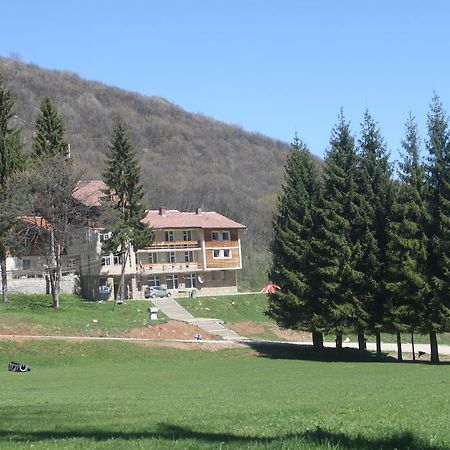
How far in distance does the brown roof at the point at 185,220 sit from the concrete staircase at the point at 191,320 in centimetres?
1359

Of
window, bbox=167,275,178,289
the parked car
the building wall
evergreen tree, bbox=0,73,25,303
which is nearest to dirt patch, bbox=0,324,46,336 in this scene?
evergreen tree, bbox=0,73,25,303

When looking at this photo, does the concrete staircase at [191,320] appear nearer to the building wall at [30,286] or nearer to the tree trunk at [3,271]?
the building wall at [30,286]

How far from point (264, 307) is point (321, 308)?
84.4 ft

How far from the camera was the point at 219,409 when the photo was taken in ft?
49.8

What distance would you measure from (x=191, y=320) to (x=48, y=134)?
68.0 feet

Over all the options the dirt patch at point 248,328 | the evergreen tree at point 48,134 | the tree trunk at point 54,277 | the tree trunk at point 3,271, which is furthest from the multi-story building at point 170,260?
the tree trunk at point 3,271

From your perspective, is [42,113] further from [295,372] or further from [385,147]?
[295,372]

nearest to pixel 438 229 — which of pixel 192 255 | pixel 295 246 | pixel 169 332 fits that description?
pixel 295 246

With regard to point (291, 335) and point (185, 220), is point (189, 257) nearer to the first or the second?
point (185, 220)

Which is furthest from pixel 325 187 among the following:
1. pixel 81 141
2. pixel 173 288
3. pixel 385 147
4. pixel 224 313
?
pixel 81 141

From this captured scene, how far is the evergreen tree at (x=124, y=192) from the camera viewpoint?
6431cm

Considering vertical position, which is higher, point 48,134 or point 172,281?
point 48,134

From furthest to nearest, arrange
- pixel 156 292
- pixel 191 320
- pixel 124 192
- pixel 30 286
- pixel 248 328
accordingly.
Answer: pixel 156 292, pixel 30 286, pixel 124 192, pixel 248 328, pixel 191 320

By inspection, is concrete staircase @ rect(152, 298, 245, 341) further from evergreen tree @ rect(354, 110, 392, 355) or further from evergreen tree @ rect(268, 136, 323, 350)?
evergreen tree @ rect(354, 110, 392, 355)
